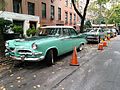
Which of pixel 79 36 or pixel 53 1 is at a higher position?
pixel 53 1

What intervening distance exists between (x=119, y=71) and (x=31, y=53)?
336 centimetres

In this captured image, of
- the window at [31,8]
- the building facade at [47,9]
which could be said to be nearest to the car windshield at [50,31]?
the building facade at [47,9]

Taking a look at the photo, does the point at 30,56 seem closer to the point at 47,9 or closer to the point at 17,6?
the point at 17,6

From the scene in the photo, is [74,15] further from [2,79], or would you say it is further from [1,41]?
[2,79]

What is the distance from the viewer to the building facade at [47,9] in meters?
22.1

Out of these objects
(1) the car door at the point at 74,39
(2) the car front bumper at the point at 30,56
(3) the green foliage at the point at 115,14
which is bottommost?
(2) the car front bumper at the point at 30,56

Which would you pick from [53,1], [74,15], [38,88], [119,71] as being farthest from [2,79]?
[74,15]

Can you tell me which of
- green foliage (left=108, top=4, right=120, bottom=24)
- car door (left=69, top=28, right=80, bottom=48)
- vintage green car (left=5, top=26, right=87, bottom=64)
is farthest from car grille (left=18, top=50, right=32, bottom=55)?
green foliage (left=108, top=4, right=120, bottom=24)

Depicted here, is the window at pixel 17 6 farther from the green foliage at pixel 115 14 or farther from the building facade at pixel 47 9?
the green foliage at pixel 115 14

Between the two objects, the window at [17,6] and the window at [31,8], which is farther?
the window at [31,8]

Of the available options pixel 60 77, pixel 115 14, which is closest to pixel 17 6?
pixel 60 77

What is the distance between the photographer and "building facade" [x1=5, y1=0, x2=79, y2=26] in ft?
72.5

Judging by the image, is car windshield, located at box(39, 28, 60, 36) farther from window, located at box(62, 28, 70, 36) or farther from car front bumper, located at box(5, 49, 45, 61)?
car front bumper, located at box(5, 49, 45, 61)

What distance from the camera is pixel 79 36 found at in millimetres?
12633
